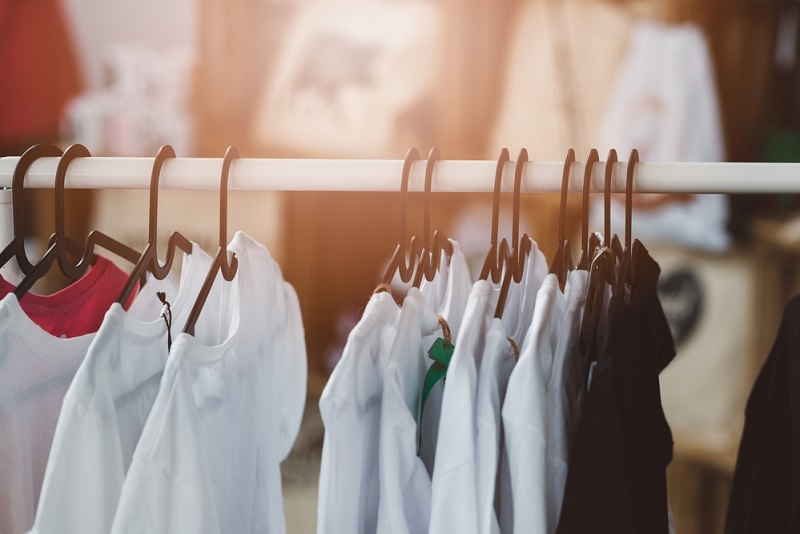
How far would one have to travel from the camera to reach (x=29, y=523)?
59 cm

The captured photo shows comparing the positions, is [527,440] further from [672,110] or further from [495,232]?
[672,110]

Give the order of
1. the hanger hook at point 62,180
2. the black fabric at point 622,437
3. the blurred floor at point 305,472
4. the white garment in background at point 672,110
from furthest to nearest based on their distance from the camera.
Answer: the blurred floor at point 305,472, the white garment in background at point 672,110, the hanger hook at point 62,180, the black fabric at point 622,437

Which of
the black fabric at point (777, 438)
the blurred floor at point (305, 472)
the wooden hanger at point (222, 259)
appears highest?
the wooden hanger at point (222, 259)

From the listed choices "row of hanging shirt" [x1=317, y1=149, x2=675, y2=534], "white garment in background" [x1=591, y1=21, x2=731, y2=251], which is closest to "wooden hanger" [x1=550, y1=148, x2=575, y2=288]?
"row of hanging shirt" [x1=317, y1=149, x2=675, y2=534]

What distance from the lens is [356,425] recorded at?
519 mm

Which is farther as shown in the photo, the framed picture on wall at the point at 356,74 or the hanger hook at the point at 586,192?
the framed picture on wall at the point at 356,74

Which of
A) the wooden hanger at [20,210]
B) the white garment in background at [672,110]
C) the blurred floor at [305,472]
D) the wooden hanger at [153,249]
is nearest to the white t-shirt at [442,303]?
the wooden hanger at [153,249]

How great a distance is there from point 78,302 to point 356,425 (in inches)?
12.0

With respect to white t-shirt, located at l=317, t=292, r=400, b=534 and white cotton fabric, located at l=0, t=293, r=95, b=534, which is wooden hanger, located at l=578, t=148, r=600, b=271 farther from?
white cotton fabric, located at l=0, t=293, r=95, b=534

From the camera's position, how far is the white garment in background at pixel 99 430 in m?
0.51

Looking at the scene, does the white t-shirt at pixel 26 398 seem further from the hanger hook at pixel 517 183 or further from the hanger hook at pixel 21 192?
the hanger hook at pixel 517 183

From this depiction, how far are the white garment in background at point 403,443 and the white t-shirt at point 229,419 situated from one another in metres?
0.13

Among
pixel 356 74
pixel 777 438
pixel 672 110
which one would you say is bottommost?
pixel 777 438

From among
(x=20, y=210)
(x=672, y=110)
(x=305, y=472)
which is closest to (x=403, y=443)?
(x=20, y=210)
